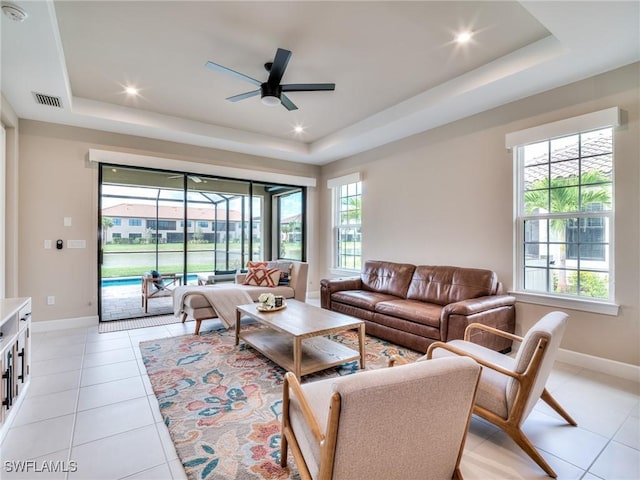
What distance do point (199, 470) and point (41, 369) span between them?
2.31 m

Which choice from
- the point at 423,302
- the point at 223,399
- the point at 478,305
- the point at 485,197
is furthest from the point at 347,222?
the point at 223,399

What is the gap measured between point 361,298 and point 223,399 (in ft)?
7.28

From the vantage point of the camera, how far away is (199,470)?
1.69 metres

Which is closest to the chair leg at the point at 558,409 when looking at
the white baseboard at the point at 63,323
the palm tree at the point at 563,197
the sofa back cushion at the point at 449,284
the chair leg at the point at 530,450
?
the chair leg at the point at 530,450

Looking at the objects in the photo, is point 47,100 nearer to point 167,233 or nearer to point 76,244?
point 76,244

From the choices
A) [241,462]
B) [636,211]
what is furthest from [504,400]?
[636,211]

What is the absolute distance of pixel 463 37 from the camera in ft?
9.12

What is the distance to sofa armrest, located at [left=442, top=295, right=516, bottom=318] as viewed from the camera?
118 inches

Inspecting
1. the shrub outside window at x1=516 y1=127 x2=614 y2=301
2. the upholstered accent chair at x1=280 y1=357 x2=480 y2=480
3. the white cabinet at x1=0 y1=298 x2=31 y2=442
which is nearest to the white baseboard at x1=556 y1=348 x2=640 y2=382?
the shrub outside window at x1=516 y1=127 x2=614 y2=301

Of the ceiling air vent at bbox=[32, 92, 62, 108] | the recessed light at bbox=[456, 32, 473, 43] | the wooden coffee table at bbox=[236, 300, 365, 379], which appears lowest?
the wooden coffee table at bbox=[236, 300, 365, 379]

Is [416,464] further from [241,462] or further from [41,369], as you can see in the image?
[41,369]

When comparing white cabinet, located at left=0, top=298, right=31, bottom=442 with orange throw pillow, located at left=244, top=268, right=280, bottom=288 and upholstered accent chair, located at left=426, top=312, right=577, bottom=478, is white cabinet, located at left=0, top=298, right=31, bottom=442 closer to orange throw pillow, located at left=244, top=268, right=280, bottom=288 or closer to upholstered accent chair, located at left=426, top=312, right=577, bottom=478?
orange throw pillow, located at left=244, top=268, right=280, bottom=288

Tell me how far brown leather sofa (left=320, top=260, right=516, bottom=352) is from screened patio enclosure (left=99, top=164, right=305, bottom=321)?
2369mm

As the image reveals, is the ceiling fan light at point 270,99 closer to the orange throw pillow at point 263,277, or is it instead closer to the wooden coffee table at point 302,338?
the wooden coffee table at point 302,338
